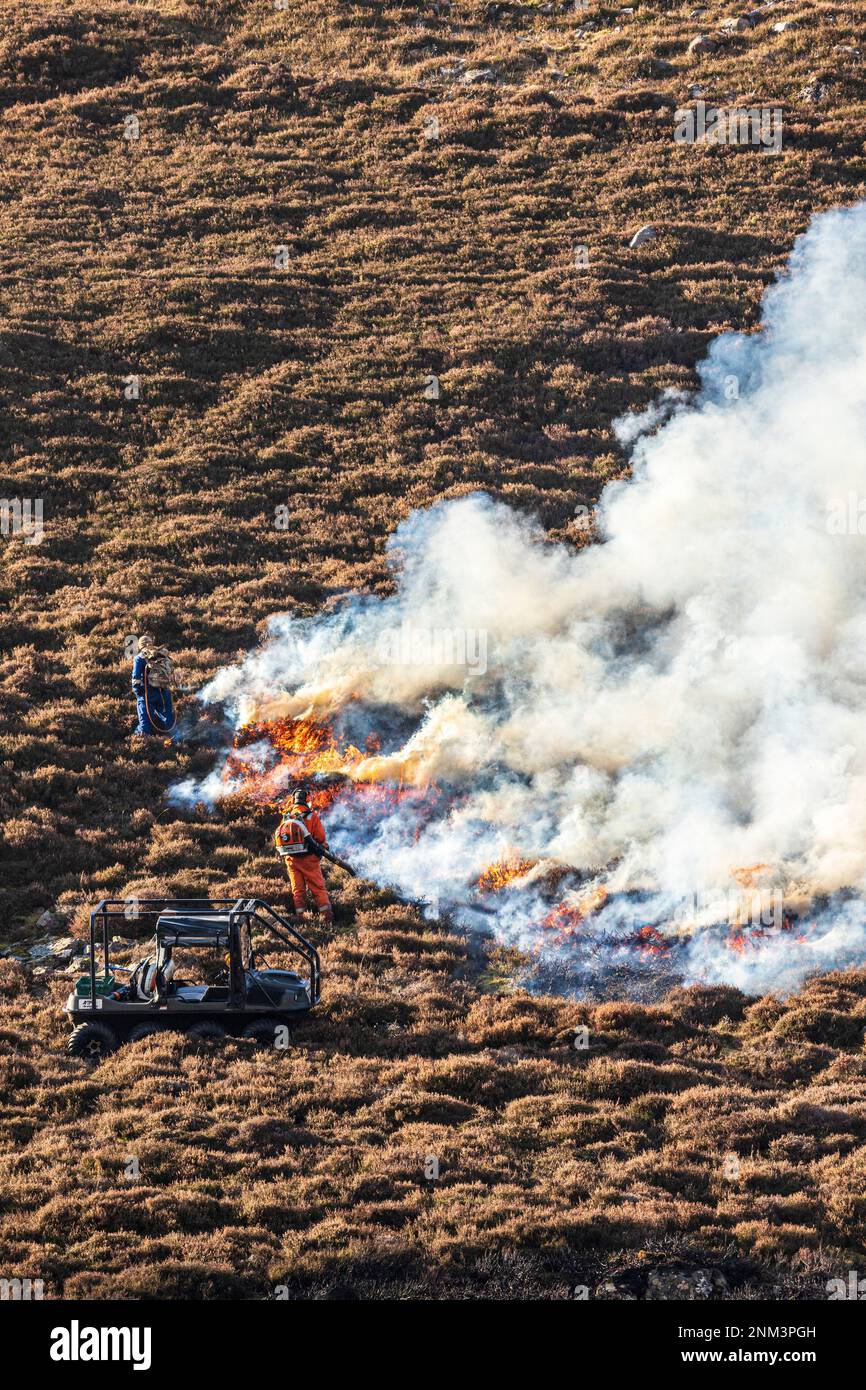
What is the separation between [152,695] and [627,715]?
8055 mm

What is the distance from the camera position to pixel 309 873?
2069 cm

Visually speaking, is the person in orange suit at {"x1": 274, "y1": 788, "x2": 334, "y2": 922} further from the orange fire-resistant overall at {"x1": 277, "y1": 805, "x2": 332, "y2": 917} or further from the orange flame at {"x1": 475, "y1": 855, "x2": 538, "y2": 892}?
the orange flame at {"x1": 475, "y1": 855, "x2": 538, "y2": 892}

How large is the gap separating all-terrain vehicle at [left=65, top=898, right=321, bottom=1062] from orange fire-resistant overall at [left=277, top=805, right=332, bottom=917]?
2.76 metres

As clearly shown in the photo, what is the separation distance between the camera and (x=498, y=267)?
42156 mm

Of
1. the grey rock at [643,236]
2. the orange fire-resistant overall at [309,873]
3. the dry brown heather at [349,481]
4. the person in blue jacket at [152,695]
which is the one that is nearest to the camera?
the dry brown heather at [349,481]

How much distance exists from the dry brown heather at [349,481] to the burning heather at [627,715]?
1.03 meters

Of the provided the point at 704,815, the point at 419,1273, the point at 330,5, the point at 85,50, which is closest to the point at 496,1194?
the point at 419,1273

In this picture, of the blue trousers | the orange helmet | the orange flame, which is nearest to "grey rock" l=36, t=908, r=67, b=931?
the orange helmet

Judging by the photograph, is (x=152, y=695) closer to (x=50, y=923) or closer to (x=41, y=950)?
(x=50, y=923)

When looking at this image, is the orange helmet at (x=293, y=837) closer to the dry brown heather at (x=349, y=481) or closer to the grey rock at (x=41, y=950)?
the dry brown heather at (x=349, y=481)

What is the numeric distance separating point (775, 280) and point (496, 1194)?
30.4m

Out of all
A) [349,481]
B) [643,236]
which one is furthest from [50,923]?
[643,236]

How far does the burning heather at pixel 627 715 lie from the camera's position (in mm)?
19812

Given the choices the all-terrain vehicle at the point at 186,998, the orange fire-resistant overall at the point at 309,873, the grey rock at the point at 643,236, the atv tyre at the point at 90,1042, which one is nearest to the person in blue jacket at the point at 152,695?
the orange fire-resistant overall at the point at 309,873
